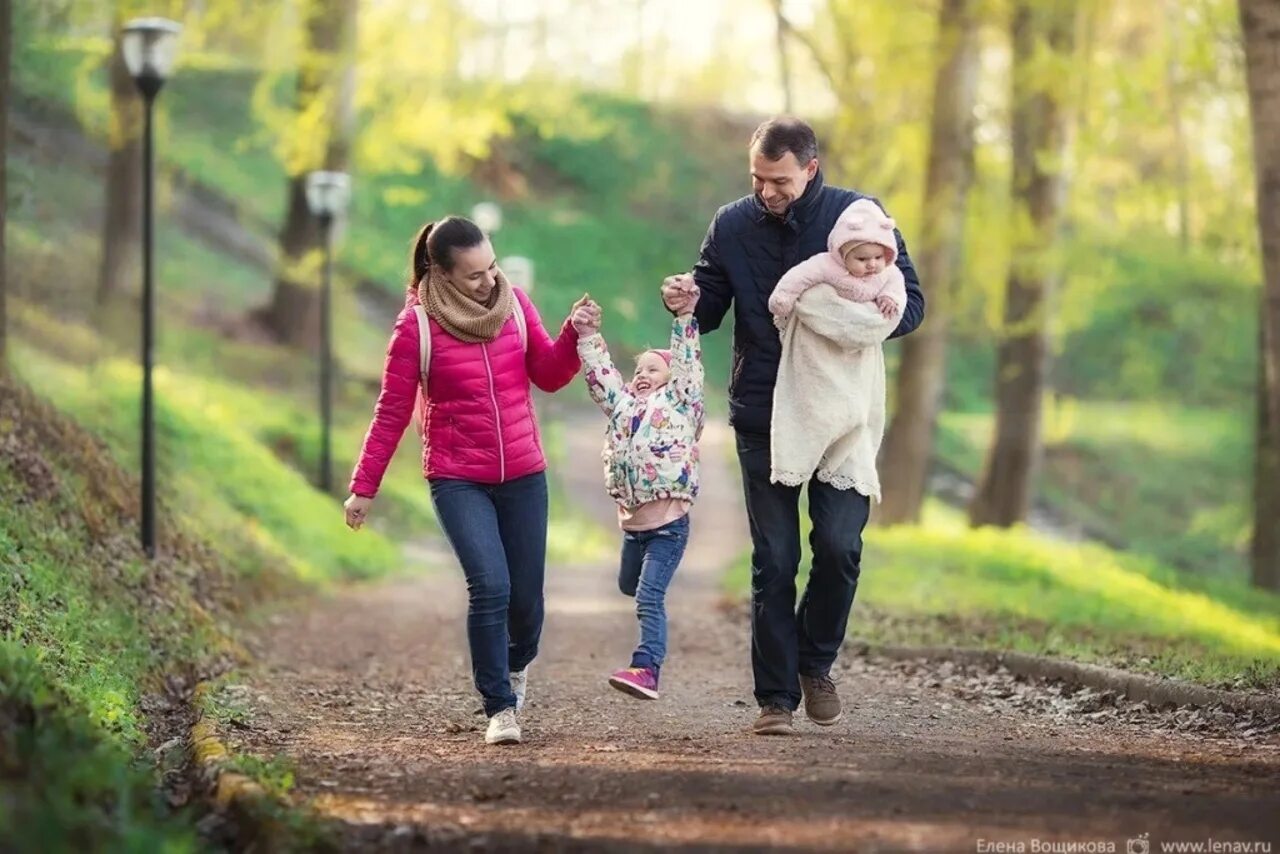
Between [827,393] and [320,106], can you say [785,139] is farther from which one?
[320,106]

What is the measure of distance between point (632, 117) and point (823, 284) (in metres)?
49.0

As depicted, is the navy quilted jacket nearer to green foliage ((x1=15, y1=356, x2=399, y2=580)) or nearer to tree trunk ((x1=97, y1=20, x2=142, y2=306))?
green foliage ((x1=15, y1=356, x2=399, y2=580))

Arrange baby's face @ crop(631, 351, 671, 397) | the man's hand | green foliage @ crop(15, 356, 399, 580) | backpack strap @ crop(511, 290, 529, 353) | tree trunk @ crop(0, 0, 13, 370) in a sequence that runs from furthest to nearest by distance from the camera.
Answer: green foliage @ crop(15, 356, 399, 580) → tree trunk @ crop(0, 0, 13, 370) → baby's face @ crop(631, 351, 671, 397) → backpack strap @ crop(511, 290, 529, 353) → the man's hand

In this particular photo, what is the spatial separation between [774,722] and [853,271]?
1825 mm

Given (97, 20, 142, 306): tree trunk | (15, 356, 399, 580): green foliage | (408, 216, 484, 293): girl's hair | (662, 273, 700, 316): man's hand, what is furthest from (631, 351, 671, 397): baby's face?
(97, 20, 142, 306): tree trunk

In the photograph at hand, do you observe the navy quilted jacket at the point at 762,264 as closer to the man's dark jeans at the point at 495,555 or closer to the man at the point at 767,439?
the man at the point at 767,439

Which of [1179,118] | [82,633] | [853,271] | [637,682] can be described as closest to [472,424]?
[637,682]

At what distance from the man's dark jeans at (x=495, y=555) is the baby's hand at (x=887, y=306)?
1567 mm

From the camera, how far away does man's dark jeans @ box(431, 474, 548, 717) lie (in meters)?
7.16

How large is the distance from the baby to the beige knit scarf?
3.57ft

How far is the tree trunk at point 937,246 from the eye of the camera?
67.3 feet

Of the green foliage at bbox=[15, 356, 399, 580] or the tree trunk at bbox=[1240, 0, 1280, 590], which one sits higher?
the tree trunk at bbox=[1240, 0, 1280, 590]

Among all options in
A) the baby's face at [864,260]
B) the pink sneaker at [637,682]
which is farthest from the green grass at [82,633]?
the baby's face at [864,260]

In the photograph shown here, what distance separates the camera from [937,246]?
21.0 meters
